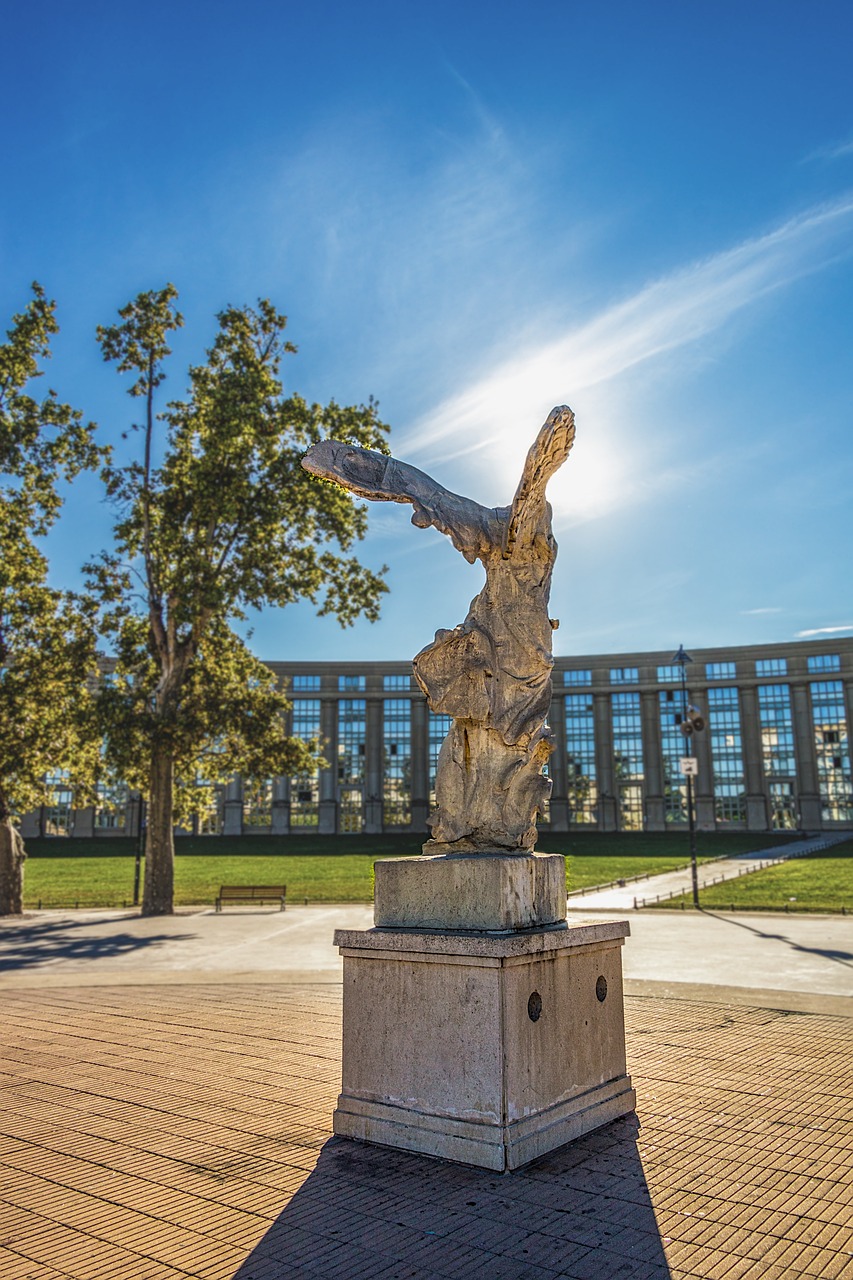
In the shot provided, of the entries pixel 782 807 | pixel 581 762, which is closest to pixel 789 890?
pixel 782 807

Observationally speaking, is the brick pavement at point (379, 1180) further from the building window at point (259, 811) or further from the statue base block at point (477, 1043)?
the building window at point (259, 811)

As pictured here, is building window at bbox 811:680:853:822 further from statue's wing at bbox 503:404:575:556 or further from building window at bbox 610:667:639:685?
statue's wing at bbox 503:404:575:556

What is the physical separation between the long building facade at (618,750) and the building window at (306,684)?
107 millimetres

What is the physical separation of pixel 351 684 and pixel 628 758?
78.3ft

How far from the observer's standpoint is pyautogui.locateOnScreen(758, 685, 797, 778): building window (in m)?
71.7

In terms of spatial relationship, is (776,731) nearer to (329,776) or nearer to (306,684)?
(329,776)

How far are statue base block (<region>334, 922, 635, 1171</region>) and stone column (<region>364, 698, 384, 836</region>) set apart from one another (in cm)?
7031

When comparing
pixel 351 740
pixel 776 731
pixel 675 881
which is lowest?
pixel 675 881

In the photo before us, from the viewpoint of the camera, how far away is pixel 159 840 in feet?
71.4

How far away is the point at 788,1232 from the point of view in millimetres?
4340

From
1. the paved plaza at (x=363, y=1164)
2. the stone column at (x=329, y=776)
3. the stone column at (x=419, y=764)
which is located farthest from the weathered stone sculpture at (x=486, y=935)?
the stone column at (x=419, y=764)

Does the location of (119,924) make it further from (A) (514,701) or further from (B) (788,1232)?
(B) (788,1232)

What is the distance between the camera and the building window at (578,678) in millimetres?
76688

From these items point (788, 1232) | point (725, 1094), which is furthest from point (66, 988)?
point (788, 1232)
